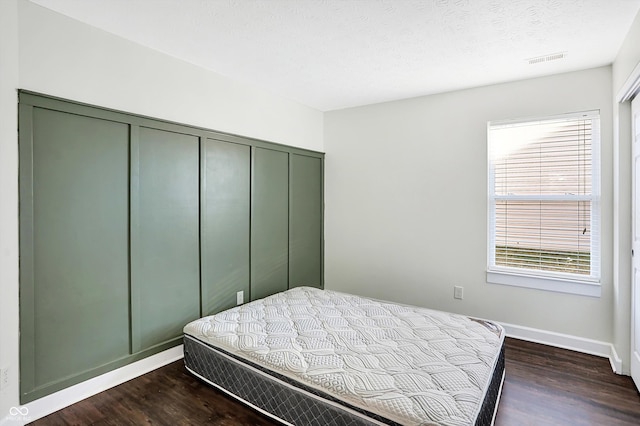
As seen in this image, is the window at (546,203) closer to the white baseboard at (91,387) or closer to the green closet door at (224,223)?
the green closet door at (224,223)

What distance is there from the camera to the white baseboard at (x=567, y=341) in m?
2.78

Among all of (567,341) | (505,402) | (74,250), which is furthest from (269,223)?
(567,341)

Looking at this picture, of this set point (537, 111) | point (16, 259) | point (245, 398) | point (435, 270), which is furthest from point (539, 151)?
point (16, 259)

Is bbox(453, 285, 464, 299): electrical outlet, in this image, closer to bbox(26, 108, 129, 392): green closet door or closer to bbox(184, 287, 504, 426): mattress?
bbox(184, 287, 504, 426): mattress

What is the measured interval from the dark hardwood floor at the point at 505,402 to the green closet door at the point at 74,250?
29cm

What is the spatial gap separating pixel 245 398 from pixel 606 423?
220 centimetres

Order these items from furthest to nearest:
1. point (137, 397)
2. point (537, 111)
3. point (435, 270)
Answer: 1. point (435, 270)
2. point (537, 111)
3. point (137, 397)

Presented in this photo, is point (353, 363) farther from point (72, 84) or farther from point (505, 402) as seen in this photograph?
point (72, 84)

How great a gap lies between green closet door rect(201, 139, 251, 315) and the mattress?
377mm

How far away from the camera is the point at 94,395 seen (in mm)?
2258

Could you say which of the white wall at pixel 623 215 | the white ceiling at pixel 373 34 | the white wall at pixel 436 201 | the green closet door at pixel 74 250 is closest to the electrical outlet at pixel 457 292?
the white wall at pixel 436 201

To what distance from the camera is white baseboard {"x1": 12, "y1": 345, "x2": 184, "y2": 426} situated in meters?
1.99

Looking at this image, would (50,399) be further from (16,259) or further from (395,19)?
(395,19)

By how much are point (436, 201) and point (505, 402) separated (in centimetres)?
200
